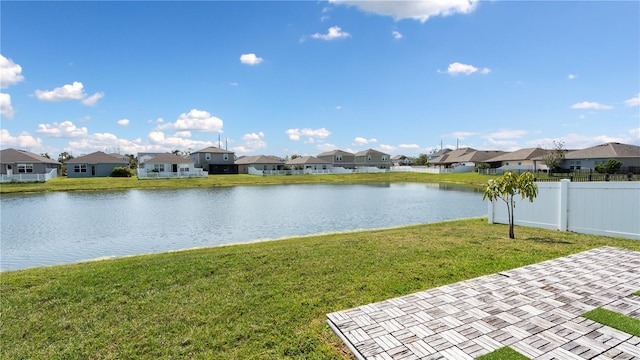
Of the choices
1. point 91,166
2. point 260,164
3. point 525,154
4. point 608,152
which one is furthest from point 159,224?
point 525,154

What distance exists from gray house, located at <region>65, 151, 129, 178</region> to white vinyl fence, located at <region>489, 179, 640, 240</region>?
5356 centimetres

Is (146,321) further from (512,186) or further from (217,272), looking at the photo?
(512,186)

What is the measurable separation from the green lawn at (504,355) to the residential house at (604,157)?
44.4 m

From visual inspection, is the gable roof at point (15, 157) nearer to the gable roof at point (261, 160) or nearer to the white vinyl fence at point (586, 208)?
the gable roof at point (261, 160)

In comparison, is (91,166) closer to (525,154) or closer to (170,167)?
(170,167)

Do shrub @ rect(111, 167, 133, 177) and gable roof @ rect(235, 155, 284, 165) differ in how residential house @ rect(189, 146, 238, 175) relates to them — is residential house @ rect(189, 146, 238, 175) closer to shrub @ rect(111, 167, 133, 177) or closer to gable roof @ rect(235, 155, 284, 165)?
gable roof @ rect(235, 155, 284, 165)

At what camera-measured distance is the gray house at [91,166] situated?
47.2 metres

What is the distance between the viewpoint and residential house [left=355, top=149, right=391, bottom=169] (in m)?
74.3

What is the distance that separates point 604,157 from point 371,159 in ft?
135

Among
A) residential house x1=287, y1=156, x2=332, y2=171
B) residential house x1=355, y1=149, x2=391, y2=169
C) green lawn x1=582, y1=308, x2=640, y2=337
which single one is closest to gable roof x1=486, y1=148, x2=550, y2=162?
residential house x1=355, y1=149, x2=391, y2=169

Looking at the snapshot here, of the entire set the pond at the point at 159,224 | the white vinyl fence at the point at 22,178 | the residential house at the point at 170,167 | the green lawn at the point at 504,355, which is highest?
the residential house at the point at 170,167

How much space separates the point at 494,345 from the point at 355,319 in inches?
63.1

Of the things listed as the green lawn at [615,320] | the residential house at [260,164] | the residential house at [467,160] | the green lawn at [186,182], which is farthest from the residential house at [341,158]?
the green lawn at [615,320]

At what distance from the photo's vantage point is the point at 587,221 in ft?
29.9
